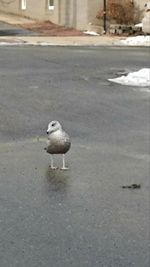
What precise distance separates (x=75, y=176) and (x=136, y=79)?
7.45 meters

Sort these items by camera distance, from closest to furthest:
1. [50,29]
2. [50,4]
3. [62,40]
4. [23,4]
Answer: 1. [62,40]
2. [50,29]
3. [50,4]
4. [23,4]

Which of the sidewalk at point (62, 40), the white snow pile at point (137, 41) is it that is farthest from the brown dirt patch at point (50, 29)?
the white snow pile at point (137, 41)

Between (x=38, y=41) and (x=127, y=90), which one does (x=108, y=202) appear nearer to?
(x=127, y=90)

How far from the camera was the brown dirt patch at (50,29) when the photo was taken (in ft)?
90.1

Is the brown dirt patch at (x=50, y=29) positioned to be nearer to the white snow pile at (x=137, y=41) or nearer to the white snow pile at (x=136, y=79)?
the white snow pile at (x=137, y=41)

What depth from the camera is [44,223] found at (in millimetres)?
5984

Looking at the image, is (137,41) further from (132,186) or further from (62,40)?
(132,186)

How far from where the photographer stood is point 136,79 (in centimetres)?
1456

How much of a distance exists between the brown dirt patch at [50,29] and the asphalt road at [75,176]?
43.4 ft

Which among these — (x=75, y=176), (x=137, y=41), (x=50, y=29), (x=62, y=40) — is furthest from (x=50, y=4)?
(x=75, y=176)

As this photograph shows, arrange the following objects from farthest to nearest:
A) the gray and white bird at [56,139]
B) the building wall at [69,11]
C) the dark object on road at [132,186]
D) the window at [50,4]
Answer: the window at [50,4]
the building wall at [69,11]
the gray and white bird at [56,139]
the dark object on road at [132,186]

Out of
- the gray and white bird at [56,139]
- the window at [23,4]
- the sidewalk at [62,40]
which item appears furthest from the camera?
the window at [23,4]

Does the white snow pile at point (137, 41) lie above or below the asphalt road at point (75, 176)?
below

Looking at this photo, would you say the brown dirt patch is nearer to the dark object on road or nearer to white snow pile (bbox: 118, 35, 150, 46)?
white snow pile (bbox: 118, 35, 150, 46)
